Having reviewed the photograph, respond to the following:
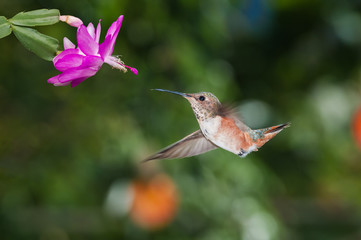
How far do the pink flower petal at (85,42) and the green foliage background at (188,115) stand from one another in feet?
3.80

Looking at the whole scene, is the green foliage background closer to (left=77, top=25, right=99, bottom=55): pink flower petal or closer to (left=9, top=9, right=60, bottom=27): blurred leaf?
(left=9, top=9, right=60, bottom=27): blurred leaf

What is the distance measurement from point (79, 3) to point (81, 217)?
1.61 meters

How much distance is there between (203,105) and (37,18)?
24 centimetres

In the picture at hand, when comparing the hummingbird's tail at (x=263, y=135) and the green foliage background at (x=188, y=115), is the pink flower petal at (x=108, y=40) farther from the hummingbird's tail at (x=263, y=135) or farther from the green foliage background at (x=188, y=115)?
the green foliage background at (x=188, y=115)

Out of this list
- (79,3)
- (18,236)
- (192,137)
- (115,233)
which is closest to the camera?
(192,137)

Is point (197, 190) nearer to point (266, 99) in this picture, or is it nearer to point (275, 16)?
point (266, 99)

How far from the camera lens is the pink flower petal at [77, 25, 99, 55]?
0.58 meters

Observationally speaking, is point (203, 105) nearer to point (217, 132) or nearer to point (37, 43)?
point (217, 132)

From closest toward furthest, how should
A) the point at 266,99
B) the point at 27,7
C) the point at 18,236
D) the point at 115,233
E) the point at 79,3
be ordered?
the point at 79,3 → the point at 27,7 → the point at 18,236 → the point at 266,99 → the point at 115,233

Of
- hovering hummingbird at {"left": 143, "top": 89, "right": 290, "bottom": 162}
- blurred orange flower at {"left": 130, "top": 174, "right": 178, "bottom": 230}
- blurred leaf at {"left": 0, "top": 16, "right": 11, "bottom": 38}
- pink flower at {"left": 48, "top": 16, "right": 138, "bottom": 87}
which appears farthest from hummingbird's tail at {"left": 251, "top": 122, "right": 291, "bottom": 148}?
blurred orange flower at {"left": 130, "top": 174, "right": 178, "bottom": 230}

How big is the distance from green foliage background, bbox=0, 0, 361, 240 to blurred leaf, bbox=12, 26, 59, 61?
1048 mm

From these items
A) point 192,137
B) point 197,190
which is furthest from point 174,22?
point 192,137

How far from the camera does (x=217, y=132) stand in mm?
662

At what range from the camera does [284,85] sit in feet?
9.98
